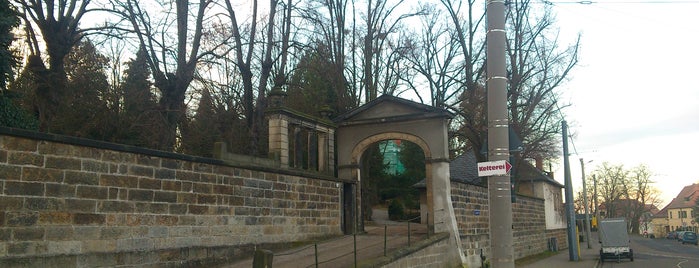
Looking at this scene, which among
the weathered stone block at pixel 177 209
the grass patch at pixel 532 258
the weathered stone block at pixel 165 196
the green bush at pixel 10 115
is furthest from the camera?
the grass patch at pixel 532 258

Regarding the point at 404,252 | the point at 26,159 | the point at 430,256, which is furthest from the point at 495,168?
the point at 430,256

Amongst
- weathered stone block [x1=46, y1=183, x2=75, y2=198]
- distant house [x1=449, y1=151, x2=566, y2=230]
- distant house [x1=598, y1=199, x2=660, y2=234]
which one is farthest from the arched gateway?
distant house [x1=598, y1=199, x2=660, y2=234]

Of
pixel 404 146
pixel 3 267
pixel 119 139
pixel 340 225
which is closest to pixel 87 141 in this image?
pixel 3 267

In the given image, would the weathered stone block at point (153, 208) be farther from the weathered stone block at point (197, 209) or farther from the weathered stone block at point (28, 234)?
the weathered stone block at point (28, 234)

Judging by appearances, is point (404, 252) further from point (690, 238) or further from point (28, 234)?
point (690, 238)

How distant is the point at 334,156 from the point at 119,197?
9306 millimetres

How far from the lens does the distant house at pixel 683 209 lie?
97.9 metres

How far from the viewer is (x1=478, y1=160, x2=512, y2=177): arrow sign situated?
681 cm

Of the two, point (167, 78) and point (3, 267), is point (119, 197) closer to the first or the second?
point (3, 267)

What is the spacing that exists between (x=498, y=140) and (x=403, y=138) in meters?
11.0

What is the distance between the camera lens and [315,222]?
1586 centimetres

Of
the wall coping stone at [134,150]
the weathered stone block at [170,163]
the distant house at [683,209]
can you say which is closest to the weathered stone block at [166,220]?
the weathered stone block at [170,163]

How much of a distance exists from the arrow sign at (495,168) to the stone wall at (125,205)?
21.3 ft

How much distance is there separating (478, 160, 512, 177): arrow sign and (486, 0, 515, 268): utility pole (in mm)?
102
